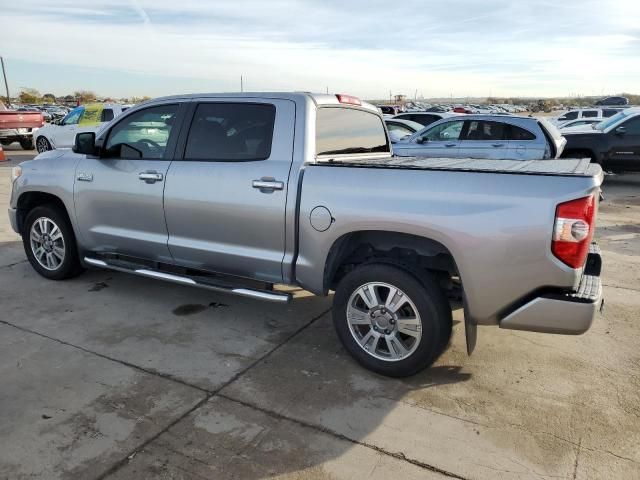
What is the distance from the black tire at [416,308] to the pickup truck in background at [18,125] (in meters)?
18.3

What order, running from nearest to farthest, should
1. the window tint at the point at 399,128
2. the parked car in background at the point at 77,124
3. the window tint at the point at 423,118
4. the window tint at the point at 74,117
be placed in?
the window tint at the point at 399,128
the parked car in background at the point at 77,124
the window tint at the point at 74,117
the window tint at the point at 423,118

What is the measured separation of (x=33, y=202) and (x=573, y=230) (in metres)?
5.10

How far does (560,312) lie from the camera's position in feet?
9.96

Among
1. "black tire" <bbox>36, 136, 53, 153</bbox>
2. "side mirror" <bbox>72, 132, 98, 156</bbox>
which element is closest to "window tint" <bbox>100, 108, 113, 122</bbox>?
"black tire" <bbox>36, 136, 53, 153</bbox>

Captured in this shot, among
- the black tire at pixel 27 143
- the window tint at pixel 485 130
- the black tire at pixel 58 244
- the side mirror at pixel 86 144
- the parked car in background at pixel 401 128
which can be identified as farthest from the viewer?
the black tire at pixel 27 143

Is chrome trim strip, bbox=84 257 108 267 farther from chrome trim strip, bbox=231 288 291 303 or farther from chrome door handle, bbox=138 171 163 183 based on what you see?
chrome trim strip, bbox=231 288 291 303

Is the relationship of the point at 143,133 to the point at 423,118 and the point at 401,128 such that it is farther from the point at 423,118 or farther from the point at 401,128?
the point at 423,118

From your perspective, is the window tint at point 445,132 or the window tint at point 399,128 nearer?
the window tint at point 445,132

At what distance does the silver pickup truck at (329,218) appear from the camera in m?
3.06

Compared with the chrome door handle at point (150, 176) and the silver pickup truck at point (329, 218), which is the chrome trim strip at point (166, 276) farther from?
the chrome door handle at point (150, 176)

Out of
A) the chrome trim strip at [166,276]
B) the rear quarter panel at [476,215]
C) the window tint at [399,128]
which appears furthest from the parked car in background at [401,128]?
the rear quarter panel at [476,215]

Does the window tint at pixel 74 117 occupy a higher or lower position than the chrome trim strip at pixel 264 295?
higher

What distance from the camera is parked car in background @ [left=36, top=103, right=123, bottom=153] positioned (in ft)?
49.4

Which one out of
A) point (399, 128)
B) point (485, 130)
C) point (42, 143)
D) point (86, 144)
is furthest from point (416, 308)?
point (42, 143)
